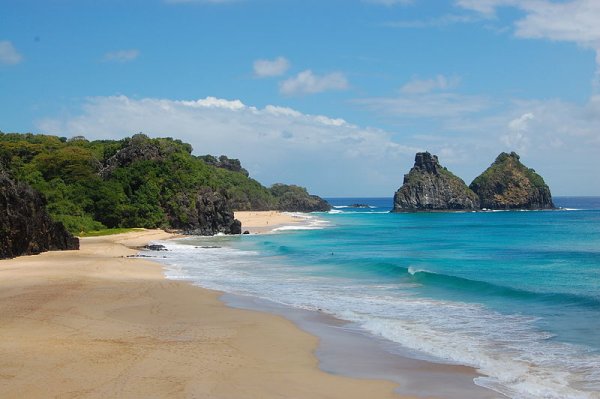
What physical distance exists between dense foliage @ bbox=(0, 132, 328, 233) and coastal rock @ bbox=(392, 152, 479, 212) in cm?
8368

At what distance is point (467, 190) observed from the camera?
5925 inches

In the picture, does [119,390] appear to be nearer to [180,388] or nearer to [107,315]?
[180,388]

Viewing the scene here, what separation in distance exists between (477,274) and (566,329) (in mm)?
13559

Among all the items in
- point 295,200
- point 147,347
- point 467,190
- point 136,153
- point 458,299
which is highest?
point 136,153

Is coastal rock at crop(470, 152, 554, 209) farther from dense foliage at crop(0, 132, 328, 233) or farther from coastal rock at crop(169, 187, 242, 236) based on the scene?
coastal rock at crop(169, 187, 242, 236)

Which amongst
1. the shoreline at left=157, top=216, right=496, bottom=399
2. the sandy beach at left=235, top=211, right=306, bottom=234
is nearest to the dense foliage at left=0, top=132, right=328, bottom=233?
the sandy beach at left=235, top=211, right=306, bottom=234

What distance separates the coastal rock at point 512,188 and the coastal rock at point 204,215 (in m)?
99.3

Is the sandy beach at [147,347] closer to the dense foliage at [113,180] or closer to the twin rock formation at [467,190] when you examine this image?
the dense foliage at [113,180]

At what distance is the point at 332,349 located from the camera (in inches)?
523

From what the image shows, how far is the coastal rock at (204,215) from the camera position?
6512 centimetres

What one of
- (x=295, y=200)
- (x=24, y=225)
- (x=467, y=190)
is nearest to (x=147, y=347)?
(x=24, y=225)

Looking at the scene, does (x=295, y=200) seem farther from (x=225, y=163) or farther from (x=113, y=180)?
(x=113, y=180)

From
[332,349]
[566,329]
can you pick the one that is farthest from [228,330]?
[566,329]

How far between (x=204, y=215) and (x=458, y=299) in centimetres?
4895
